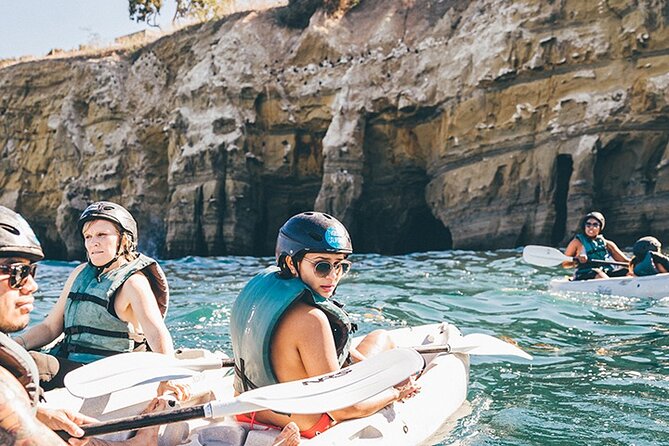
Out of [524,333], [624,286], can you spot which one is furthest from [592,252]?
[524,333]

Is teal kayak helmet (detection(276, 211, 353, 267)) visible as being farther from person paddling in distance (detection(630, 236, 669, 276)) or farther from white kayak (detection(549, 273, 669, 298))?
person paddling in distance (detection(630, 236, 669, 276))

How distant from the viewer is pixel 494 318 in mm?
7832

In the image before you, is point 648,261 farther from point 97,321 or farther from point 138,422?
point 138,422

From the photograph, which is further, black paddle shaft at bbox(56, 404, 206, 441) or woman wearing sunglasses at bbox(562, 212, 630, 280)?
woman wearing sunglasses at bbox(562, 212, 630, 280)

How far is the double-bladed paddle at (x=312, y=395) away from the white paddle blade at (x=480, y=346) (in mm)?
1522

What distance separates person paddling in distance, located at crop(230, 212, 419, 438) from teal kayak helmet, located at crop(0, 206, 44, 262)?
3.65 ft

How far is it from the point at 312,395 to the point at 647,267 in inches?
298

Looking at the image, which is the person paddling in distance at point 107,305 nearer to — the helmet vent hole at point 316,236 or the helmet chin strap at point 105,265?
the helmet chin strap at point 105,265

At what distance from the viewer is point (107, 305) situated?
3846 mm

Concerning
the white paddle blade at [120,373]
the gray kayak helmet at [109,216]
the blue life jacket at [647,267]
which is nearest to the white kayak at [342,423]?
the white paddle blade at [120,373]

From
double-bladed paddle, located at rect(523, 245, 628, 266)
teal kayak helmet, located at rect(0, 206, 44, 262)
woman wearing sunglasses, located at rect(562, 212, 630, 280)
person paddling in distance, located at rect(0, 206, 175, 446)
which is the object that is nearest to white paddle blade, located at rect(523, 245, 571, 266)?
double-bladed paddle, located at rect(523, 245, 628, 266)

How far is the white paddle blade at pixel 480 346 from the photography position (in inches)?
186

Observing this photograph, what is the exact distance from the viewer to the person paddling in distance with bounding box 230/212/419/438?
10.1 feet

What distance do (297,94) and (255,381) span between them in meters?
16.3
